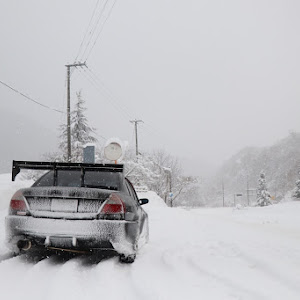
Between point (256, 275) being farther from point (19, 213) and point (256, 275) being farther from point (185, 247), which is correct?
point (19, 213)

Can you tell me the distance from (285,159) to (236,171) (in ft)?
101

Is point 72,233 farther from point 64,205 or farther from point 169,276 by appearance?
point 169,276

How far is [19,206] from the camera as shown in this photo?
14.2ft

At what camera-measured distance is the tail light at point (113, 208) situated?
4191 mm

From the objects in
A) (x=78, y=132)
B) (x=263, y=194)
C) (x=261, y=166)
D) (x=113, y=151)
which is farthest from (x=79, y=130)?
(x=261, y=166)

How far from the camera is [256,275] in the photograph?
3.83 meters

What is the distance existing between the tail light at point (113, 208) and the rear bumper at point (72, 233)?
0.26 ft

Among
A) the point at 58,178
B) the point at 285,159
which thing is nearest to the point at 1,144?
the point at 285,159

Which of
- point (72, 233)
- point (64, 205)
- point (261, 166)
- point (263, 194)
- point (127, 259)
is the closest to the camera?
point (72, 233)

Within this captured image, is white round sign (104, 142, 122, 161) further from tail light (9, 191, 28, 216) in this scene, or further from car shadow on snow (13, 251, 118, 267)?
tail light (9, 191, 28, 216)

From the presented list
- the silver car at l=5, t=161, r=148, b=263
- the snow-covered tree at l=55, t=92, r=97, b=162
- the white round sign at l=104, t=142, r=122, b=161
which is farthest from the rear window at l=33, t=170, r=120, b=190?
the snow-covered tree at l=55, t=92, r=97, b=162

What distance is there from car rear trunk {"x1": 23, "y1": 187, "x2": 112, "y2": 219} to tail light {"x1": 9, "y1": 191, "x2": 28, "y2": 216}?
8 cm

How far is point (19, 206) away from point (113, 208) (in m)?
1.24

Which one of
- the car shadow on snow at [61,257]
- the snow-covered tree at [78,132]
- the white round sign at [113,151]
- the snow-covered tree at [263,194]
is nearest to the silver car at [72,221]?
the car shadow on snow at [61,257]
